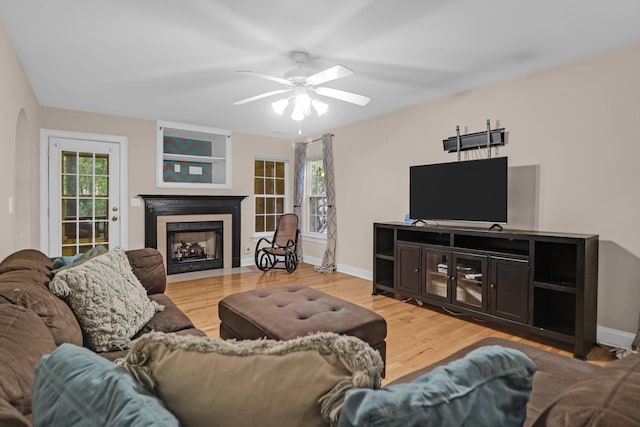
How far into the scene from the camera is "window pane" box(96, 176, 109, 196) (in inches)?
191

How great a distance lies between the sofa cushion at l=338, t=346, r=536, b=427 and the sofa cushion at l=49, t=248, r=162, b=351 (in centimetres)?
142

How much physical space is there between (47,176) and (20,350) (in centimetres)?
455

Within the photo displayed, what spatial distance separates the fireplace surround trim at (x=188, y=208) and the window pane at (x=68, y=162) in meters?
0.90

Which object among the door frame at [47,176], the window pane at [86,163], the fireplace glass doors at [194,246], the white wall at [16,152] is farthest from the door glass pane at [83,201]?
the fireplace glass doors at [194,246]

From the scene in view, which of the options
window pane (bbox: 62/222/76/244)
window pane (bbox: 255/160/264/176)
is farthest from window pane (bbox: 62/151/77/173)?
window pane (bbox: 255/160/264/176)

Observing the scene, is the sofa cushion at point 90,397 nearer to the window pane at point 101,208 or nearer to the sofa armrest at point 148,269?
the sofa armrest at point 148,269

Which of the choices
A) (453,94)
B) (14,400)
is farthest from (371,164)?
(14,400)

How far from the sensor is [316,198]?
249 inches

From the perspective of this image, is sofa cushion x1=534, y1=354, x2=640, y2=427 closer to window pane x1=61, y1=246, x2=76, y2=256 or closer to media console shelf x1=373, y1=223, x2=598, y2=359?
media console shelf x1=373, y1=223, x2=598, y2=359

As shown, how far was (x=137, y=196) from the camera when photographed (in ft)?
16.7

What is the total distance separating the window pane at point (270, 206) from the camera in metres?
6.52

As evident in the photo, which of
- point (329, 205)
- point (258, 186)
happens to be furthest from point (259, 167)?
point (329, 205)

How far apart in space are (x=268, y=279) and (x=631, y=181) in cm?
420

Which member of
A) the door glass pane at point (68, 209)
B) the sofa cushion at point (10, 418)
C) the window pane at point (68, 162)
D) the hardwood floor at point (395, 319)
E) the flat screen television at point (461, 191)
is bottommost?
the hardwood floor at point (395, 319)
